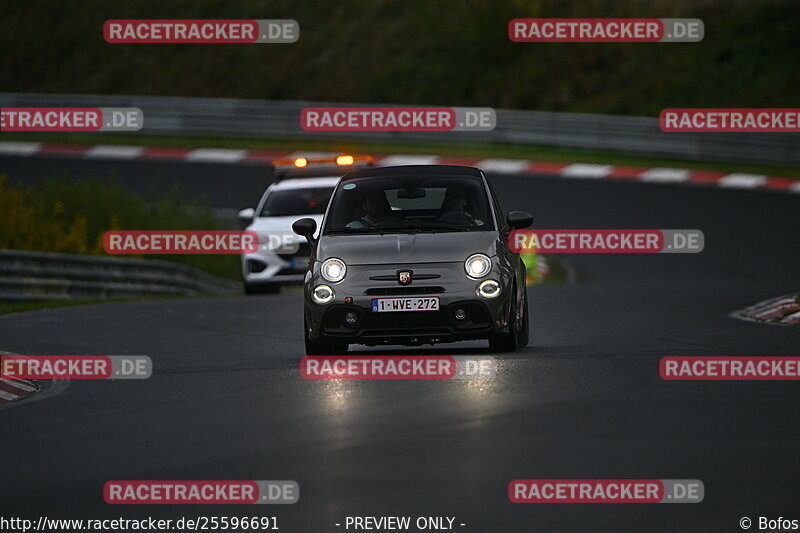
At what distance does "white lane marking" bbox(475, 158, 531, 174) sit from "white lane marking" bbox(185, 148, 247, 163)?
18.6ft

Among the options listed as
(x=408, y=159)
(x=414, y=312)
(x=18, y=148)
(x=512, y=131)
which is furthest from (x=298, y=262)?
(x=18, y=148)

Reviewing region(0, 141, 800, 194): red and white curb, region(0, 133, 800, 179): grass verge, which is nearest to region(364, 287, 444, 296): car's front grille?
region(0, 141, 800, 194): red and white curb

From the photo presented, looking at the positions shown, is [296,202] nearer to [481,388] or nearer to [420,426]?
[481,388]

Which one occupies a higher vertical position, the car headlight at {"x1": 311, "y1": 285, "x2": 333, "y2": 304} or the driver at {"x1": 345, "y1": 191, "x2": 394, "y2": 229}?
the driver at {"x1": 345, "y1": 191, "x2": 394, "y2": 229}

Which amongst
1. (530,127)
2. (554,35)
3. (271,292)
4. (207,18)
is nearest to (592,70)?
(554,35)

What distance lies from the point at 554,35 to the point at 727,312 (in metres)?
27.4

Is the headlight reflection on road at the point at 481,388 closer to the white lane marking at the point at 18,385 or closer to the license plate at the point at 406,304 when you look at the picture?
the license plate at the point at 406,304

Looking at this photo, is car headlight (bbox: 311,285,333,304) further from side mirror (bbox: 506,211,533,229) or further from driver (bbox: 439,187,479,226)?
side mirror (bbox: 506,211,533,229)

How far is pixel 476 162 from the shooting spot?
38000 millimetres

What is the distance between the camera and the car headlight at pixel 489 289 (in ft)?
42.8

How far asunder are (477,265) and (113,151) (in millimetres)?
28515

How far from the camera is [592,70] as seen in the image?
4622 cm

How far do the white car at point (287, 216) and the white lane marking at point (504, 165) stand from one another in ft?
40.9

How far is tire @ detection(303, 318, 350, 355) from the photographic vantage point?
1333cm
